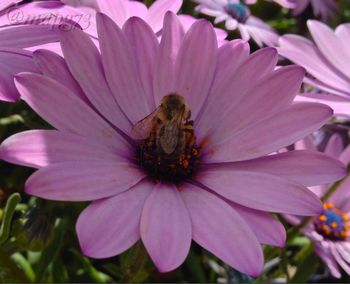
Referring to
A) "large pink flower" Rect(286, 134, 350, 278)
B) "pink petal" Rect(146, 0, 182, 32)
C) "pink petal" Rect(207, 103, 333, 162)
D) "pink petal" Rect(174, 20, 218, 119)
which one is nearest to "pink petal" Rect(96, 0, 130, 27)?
"pink petal" Rect(146, 0, 182, 32)

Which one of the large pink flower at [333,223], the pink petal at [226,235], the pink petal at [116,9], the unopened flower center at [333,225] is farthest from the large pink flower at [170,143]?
the unopened flower center at [333,225]

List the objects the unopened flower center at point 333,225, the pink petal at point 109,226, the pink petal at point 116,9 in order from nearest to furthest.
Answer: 1. the pink petal at point 109,226
2. the pink petal at point 116,9
3. the unopened flower center at point 333,225

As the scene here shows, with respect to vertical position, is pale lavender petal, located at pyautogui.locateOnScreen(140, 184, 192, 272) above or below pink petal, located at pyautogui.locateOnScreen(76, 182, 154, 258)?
below

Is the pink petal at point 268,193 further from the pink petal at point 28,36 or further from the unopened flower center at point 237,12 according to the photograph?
the unopened flower center at point 237,12

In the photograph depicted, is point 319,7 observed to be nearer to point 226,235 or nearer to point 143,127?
point 143,127

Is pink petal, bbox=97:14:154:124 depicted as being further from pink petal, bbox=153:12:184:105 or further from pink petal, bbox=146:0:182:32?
pink petal, bbox=146:0:182:32

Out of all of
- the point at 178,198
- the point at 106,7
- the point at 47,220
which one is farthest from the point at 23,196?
the point at 178,198

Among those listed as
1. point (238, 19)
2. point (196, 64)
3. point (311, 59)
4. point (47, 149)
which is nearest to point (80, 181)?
point (47, 149)
